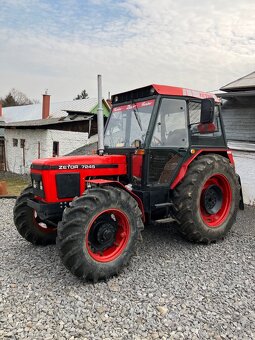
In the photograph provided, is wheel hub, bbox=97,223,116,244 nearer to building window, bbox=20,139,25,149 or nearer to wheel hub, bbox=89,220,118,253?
wheel hub, bbox=89,220,118,253

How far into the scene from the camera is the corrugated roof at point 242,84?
946 cm

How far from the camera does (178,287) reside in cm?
381

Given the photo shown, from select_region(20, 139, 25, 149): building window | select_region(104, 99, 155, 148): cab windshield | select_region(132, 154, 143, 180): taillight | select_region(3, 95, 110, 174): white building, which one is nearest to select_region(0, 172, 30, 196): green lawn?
select_region(3, 95, 110, 174): white building

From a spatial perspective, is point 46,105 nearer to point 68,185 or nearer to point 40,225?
point 40,225

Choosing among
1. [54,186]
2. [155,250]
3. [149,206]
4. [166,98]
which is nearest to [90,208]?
[54,186]

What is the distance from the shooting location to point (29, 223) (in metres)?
4.86

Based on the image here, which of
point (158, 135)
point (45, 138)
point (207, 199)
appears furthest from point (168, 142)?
point (45, 138)

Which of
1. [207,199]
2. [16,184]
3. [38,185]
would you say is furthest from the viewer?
[16,184]

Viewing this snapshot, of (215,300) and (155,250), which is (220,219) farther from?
(215,300)

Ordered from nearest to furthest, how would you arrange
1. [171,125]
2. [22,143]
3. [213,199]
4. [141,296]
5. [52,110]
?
[141,296], [171,125], [213,199], [22,143], [52,110]

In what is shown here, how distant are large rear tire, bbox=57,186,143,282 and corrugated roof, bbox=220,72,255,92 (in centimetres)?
679

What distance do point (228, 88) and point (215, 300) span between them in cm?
767

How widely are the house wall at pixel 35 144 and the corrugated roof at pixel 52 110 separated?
7.01 m

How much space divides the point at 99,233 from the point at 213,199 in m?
2.17
